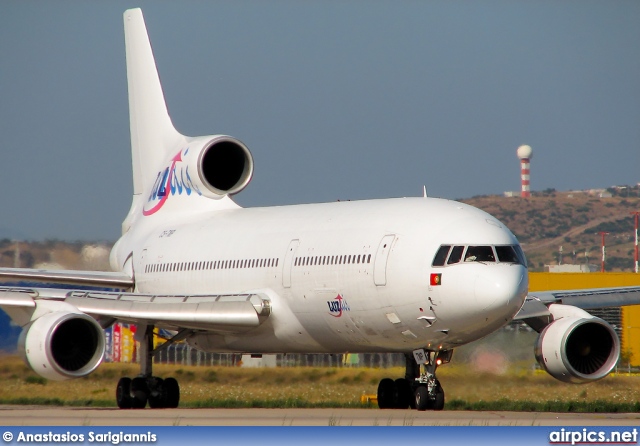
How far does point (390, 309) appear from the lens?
72.3 feet

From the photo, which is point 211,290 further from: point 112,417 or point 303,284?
point 112,417

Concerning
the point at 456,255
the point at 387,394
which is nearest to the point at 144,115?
the point at 387,394

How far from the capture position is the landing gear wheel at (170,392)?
90.3ft

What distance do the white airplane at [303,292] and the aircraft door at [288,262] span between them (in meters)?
0.04

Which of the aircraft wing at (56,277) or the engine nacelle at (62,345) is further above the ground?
the aircraft wing at (56,277)

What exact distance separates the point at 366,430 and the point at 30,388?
17.8 meters

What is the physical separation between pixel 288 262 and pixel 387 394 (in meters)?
3.19

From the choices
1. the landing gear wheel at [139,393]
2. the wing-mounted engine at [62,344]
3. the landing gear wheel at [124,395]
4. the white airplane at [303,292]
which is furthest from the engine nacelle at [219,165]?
the wing-mounted engine at [62,344]

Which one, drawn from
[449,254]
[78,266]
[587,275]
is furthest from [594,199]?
[449,254]

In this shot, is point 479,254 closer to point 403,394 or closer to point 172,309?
point 403,394

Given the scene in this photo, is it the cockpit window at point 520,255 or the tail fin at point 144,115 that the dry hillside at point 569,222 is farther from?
the cockpit window at point 520,255
